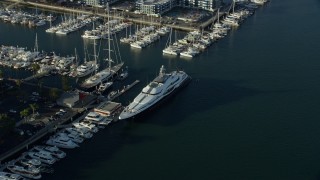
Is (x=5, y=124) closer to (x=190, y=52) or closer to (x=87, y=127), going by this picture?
(x=87, y=127)

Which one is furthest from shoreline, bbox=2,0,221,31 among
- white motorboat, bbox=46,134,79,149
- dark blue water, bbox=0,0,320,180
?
white motorboat, bbox=46,134,79,149

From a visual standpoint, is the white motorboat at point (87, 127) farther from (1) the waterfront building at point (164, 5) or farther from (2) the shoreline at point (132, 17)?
(1) the waterfront building at point (164, 5)

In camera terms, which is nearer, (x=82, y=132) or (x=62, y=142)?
(x=62, y=142)

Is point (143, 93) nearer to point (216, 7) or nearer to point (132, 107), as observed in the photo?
point (132, 107)

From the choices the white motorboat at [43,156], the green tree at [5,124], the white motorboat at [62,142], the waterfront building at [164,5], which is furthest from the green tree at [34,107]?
the waterfront building at [164,5]

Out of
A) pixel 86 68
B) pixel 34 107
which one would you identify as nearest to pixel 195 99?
pixel 86 68

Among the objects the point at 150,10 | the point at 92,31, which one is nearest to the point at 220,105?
the point at 92,31

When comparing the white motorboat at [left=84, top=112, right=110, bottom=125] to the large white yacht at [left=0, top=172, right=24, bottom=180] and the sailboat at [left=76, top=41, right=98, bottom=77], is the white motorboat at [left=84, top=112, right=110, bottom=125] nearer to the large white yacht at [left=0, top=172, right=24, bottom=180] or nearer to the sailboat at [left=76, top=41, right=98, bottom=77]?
the large white yacht at [left=0, top=172, right=24, bottom=180]
